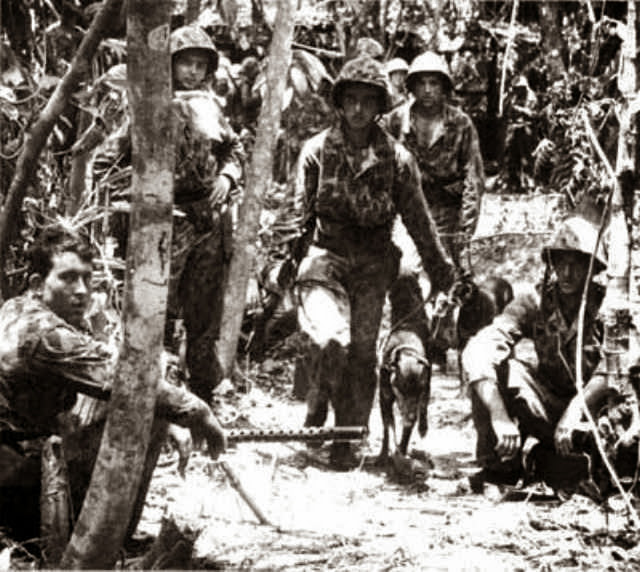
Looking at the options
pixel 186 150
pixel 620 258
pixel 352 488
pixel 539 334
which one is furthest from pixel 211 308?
pixel 620 258

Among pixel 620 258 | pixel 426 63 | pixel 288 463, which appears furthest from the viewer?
pixel 426 63

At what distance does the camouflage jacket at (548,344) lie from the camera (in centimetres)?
722

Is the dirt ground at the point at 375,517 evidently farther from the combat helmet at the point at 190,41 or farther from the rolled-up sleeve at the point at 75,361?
the combat helmet at the point at 190,41

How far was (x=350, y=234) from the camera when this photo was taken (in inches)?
330

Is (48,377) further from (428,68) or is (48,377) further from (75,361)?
(428,68)

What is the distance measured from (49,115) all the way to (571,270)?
120 inches

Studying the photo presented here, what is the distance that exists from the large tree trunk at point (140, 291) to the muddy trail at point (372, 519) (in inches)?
20.4

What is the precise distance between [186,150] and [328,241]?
119 centimetres

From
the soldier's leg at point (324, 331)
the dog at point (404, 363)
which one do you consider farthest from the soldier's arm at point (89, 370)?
the dog at point (404, 363)

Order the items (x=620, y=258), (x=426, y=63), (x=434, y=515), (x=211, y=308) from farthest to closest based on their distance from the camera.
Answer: (x=426, y=63) → (x=211, y=308) → (x=434, y=515) → (x=620, y=258)

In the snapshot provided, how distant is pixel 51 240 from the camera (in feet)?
17.6

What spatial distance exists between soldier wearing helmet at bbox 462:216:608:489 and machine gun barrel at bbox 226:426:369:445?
0.88 m

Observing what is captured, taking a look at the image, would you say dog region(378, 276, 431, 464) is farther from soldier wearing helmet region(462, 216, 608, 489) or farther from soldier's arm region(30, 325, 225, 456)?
soldier's arm region(30, 325, 225, 456)

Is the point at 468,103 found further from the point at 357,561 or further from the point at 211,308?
the point at 357,561
